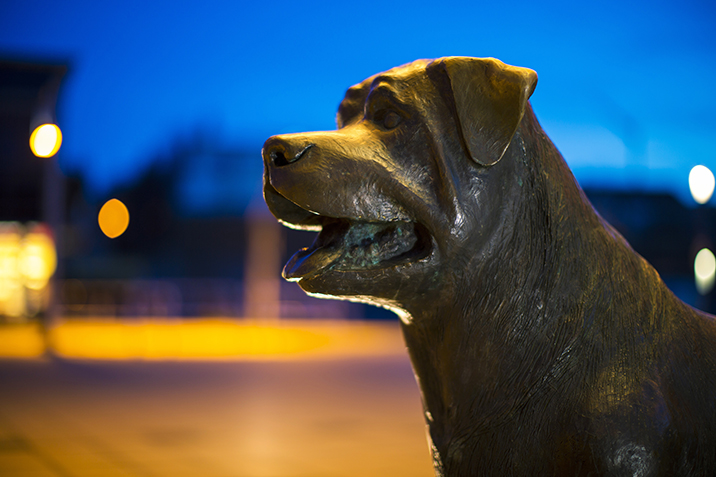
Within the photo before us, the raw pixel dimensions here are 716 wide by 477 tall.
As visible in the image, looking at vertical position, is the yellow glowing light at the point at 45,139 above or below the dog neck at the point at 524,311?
above

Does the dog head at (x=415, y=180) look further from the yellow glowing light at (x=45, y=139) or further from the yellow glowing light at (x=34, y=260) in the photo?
the yellow glowing light at (x=34, y=260)

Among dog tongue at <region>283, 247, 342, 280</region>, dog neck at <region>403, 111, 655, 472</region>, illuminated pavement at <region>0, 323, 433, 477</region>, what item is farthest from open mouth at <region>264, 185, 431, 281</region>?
illuminated pavement at <region>0, 323, 433, 477</region>

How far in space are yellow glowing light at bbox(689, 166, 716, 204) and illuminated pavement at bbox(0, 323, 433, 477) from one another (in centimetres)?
480

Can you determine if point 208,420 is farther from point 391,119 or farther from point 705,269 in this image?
point 705,269

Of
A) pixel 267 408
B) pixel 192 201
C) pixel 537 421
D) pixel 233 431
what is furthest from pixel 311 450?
pixel 192 201

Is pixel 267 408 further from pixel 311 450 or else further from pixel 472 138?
pixel 472 138

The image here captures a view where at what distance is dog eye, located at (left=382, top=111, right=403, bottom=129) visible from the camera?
5.02ft

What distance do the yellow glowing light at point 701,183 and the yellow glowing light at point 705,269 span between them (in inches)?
46.0

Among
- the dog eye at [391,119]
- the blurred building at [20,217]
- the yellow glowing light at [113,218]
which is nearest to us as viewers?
the dog eye at [391,119]

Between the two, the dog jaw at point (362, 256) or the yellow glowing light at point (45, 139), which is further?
the yellow glowing light at point (45, 139)

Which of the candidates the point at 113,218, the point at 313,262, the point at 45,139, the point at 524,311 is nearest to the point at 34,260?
the point at 45,139

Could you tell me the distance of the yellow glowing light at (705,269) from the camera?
375 inches

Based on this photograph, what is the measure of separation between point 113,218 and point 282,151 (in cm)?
3110

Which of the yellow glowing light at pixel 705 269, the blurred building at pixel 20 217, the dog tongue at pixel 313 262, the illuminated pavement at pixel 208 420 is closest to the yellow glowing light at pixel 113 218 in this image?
the blurred building at pixel 20 217
